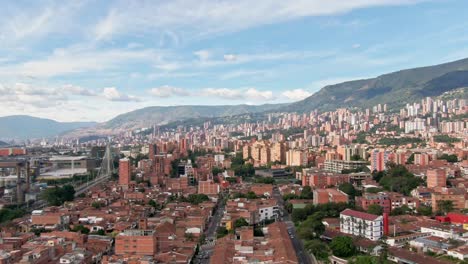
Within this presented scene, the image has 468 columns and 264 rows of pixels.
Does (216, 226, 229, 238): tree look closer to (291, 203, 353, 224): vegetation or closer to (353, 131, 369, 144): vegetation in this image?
(291, 203, 353, 224): vegetation

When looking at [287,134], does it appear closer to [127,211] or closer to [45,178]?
[45,178]

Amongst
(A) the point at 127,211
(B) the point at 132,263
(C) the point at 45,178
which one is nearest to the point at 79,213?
(A) the point at 127,211

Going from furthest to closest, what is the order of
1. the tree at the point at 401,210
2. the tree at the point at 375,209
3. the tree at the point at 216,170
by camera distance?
the tree at the point at 216,170, the tree at the point at 401,210, the tree at the point at 375,209

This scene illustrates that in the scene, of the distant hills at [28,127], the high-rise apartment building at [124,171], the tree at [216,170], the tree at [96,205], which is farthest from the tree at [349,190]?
the distant hills at [28,127]

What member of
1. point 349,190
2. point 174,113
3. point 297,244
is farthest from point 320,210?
point 174,113

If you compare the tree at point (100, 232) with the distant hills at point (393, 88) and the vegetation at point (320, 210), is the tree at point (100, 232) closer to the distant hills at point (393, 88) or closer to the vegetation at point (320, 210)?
the vegetation at point (320, 210)

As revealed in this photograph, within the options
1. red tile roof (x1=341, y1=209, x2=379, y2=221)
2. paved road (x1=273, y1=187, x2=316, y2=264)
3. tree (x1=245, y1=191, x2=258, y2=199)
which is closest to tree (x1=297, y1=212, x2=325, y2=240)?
paved road (x1=273, y1=187, x2=316, y2=264)
